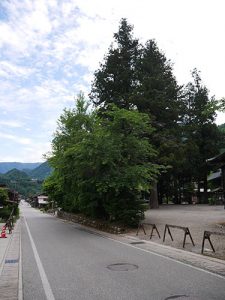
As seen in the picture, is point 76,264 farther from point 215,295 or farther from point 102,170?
point 102,170

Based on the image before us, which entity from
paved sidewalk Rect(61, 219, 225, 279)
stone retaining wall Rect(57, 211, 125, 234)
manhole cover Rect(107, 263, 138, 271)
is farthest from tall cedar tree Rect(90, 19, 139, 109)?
manhole cover Rect(107, 263, 138, 271)

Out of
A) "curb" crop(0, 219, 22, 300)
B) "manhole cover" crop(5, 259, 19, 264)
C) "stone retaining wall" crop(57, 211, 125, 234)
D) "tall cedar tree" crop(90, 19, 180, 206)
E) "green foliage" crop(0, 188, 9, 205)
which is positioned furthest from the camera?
"green foliage" crop(0, 188, 9, 205)

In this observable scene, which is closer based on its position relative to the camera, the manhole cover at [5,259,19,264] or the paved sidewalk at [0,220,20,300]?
the paved sidewalk at [0,220,20,300]

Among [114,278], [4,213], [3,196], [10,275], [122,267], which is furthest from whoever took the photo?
[3,196]

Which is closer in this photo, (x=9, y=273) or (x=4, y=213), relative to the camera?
(x=9, y=273)

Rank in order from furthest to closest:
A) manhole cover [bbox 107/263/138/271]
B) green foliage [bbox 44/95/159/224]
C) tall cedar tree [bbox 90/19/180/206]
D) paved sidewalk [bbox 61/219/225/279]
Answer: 1. tall cedar tree [bbox 90/19/180/206]
2. green foliage [bbox 44/95/159/224]
3. manhole cover [bbox 107/263/138/271]
4. paved sidewalk [bbox 61/219/225/279]

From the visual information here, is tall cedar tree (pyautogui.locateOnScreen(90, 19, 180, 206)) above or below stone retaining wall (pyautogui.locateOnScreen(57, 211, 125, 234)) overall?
above

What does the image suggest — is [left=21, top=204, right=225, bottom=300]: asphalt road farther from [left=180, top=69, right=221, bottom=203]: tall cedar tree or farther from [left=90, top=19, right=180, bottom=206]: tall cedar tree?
[left=180, top=69, right=221, bottom=203]: tall cedar tree

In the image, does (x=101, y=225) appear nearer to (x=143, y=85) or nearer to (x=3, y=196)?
(x=143, y=85)

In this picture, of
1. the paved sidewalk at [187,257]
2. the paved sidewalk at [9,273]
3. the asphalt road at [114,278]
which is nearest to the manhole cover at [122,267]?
the asphalt road at [114,278]

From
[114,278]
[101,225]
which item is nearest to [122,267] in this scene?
[114,278]

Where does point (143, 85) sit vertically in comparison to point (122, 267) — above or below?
above

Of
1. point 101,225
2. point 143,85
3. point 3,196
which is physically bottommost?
point 101,225

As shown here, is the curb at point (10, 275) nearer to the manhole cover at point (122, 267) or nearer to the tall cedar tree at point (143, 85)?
the manhole cover at point (122, 267)
